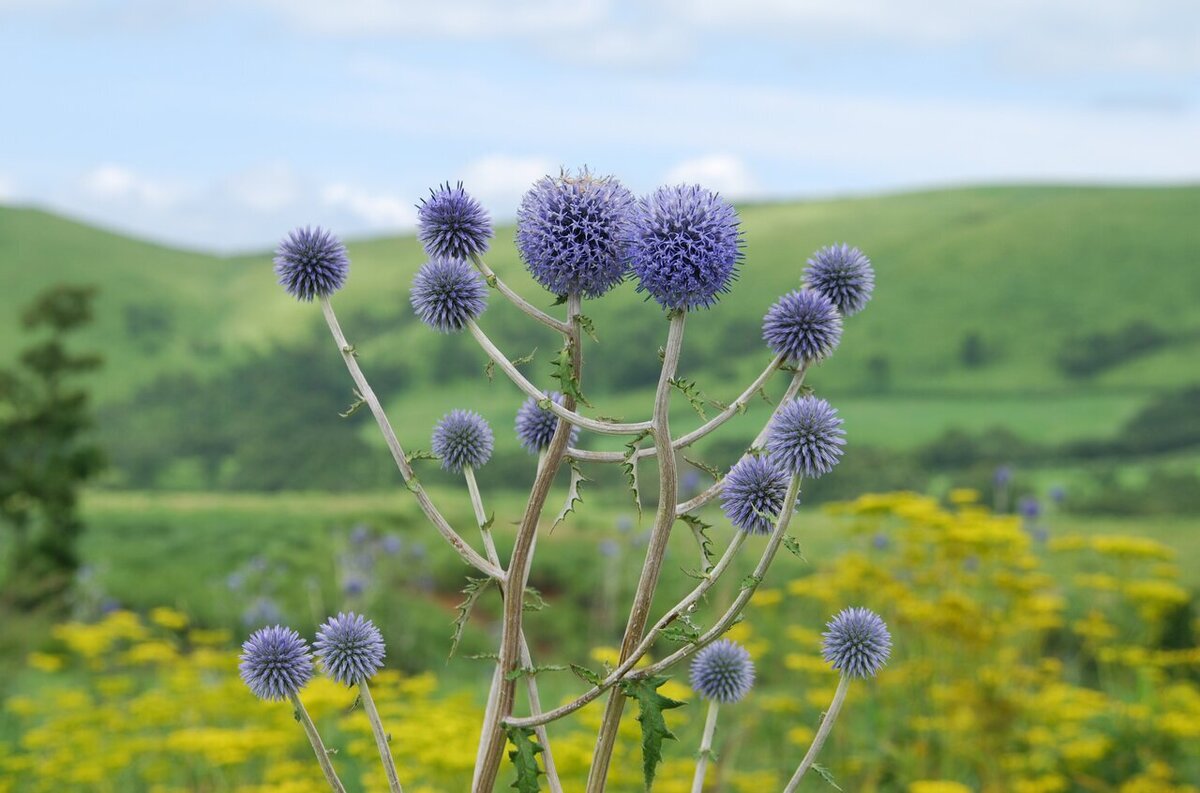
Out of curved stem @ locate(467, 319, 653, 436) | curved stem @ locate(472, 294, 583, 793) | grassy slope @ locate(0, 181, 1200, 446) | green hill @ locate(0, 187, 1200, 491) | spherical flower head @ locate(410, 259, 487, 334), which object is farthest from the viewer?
grassy slope @ locate(0, 181, 1200, 446)

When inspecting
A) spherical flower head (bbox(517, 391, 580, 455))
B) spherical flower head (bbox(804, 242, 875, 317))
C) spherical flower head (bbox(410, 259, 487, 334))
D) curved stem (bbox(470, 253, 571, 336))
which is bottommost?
spherical flower head (bbox(517, 391, 580, 455))

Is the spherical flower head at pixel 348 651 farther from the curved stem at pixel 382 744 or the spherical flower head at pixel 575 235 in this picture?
the spherical flower head at pixel 575 235

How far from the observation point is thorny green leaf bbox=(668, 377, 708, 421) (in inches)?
83.3

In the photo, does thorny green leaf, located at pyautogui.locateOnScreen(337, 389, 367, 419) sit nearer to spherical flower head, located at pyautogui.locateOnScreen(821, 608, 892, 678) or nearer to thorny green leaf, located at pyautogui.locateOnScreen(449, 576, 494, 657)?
thorny green leaf, located at pyautogui.locateOnScreen(449, 576, 494, 657)

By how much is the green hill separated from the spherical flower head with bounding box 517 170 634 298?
20698 mm

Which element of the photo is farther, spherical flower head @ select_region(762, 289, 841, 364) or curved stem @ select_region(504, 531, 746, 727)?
spherical flower head @ select_region(762, 289, 841, 364)

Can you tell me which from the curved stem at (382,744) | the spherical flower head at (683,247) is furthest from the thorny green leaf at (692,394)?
the curved stem at (382,744)

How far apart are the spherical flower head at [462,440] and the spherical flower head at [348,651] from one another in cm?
43

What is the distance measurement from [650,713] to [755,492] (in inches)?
21.5

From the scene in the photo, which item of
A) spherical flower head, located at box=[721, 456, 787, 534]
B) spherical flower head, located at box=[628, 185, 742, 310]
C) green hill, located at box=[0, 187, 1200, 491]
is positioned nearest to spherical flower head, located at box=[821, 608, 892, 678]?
spherical flower head, located at box=[721, 456, 787, 534]

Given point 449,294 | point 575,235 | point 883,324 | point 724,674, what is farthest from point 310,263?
point 883,324

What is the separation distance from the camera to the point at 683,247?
213 cm

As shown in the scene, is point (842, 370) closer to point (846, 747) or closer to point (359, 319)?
point (359, 319)

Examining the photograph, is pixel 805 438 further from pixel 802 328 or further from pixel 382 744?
pixel 382 744
